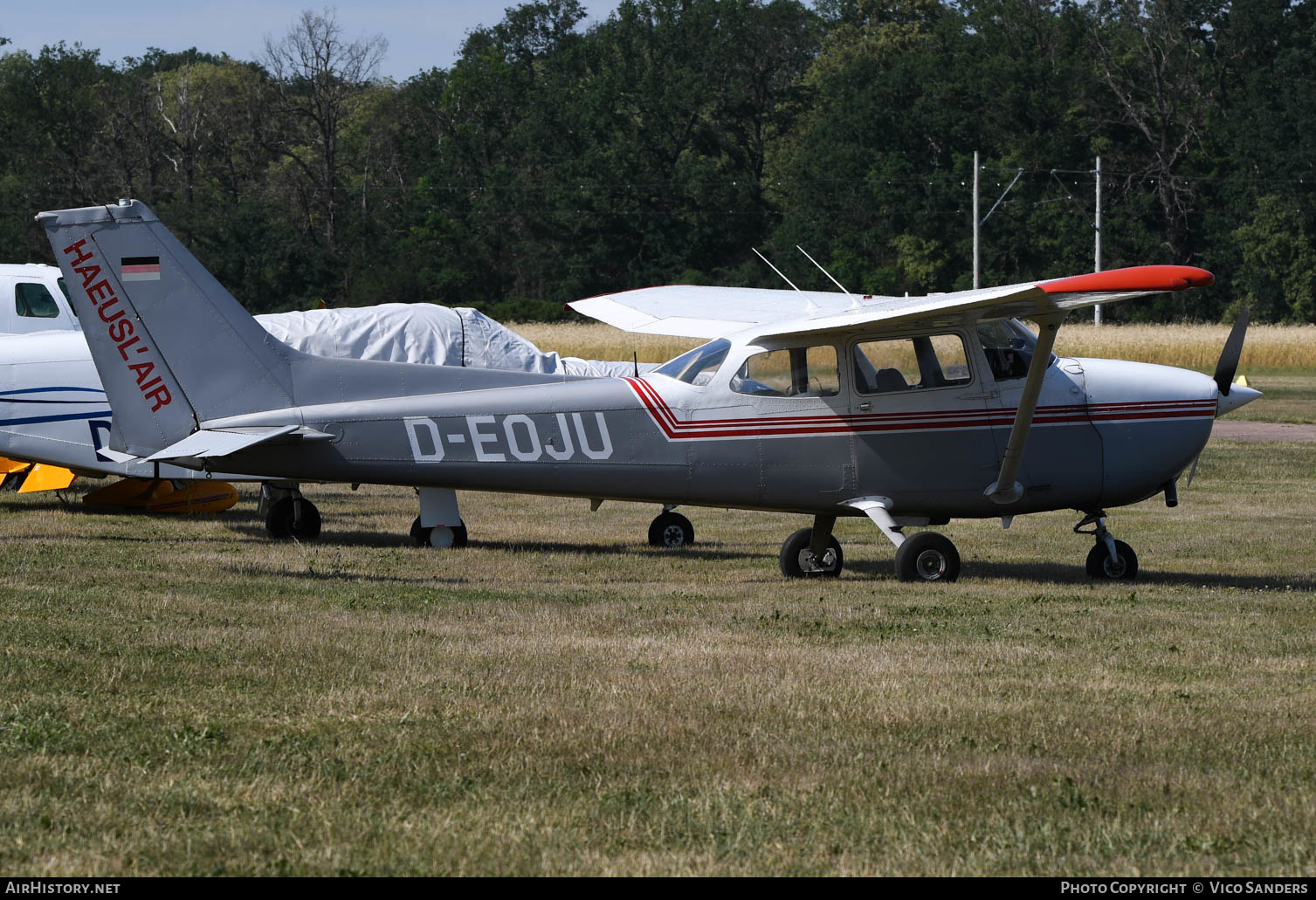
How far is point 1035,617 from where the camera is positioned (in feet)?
30.7

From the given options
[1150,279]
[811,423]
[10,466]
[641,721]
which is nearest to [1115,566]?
[811,423]

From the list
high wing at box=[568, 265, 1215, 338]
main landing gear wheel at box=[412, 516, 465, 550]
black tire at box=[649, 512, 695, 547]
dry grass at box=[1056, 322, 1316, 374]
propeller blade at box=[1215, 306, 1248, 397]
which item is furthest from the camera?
dry grass at box=[1056, 322, 1316, 374]

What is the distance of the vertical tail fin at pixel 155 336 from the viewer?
1159 cm

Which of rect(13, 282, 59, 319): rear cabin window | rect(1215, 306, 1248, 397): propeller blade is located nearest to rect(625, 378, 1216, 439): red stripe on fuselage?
rect(1215, 306, 1248, 397): propeller blade

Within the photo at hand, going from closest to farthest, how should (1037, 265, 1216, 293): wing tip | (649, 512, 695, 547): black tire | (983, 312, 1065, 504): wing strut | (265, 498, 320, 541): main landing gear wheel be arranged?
(1037, 265, 1216, 293): wing tip, (983, 312, 1065, 504): wing strut, (649, 512, 695, 547): black tire, (265, 498, 320, 541): main landing gear wheel

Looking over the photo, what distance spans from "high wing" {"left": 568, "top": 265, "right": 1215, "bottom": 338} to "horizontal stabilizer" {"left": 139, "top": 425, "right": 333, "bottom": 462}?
10.1 ft

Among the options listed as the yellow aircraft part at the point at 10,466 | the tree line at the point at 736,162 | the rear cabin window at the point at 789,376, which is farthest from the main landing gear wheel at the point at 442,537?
the tree line at the point at 736,162

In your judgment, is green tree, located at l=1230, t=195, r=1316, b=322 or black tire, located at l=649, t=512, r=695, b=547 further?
green tree, located at l=1230, t=195, r=1316, b=322

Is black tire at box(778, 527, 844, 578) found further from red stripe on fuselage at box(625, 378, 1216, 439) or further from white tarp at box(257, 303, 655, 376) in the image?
white tarp at box(257, 303, 655, 376)

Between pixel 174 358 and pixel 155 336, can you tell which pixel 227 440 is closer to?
pixel 174 358

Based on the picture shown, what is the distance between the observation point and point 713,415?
11.4 meters

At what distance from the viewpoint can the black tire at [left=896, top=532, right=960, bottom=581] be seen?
11.3m

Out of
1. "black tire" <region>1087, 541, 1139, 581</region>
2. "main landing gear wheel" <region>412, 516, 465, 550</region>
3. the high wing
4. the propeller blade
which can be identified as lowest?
"black tire" <region>1087, 541, 1139, 581</region>
